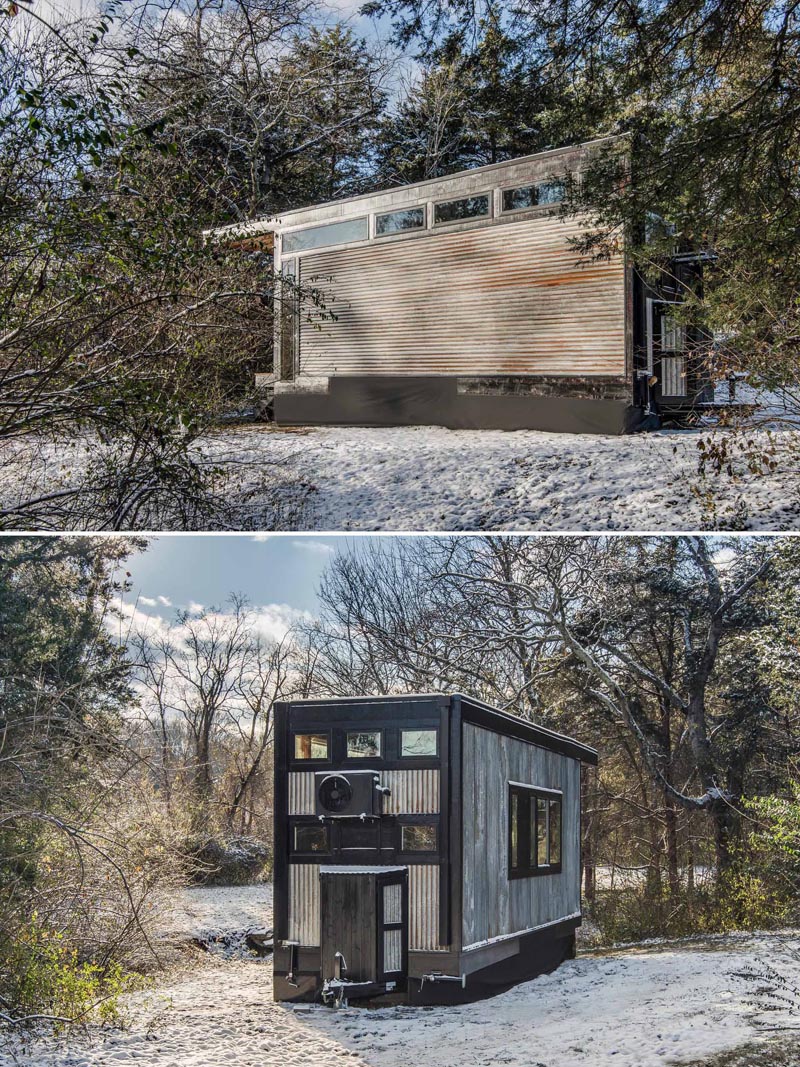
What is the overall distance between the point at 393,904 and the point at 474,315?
26.6ft

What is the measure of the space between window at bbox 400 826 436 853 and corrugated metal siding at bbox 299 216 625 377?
243 inches

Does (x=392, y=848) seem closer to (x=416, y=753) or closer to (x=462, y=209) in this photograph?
(x=416, y=753)

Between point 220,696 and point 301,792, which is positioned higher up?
point 220,696

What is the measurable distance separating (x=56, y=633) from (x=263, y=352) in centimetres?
834

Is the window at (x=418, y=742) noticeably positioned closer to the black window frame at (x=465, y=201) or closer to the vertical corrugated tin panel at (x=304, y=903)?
the vertical corrugated tin panel at (x=304, y=903)

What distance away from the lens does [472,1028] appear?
665 cm

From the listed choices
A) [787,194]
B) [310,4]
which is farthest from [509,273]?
[310,4]

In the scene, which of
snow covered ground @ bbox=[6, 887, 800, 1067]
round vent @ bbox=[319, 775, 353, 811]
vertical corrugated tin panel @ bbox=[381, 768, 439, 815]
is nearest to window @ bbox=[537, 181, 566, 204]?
vertical corrugated tin panel @ bbox=[381, 768, 439, 815]

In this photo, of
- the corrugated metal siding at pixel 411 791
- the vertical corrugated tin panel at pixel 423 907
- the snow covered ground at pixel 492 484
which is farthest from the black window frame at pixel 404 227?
the vertical corrugated tin panel at pixel 423 907

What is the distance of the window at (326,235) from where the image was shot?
1400cm

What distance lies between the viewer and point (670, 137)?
9328mm

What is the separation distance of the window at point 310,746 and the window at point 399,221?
27.4 ft

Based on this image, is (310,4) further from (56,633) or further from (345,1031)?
(345,1031)

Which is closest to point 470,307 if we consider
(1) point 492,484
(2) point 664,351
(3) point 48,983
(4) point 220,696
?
(2) point 664,351
